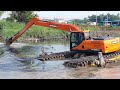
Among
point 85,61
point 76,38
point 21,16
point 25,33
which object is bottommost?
point 85,61

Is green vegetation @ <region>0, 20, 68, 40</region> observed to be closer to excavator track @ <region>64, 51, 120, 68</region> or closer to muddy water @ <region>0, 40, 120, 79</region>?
muddy water @ <region>0, 40, 120, 79</region>

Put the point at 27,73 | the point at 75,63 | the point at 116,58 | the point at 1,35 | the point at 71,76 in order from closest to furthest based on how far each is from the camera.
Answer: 1. the point at 71,76
2. the point at 27,73
3. the point at 75,63
4. the point at 116,58
5. the point at 1,35

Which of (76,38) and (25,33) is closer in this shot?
(76,38)

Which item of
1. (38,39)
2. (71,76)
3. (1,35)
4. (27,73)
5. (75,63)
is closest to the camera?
(71,76)

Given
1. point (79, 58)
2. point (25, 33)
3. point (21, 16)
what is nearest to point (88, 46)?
point (79, 58)

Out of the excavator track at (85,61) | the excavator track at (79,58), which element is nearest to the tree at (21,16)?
the excavator track at (79,58)

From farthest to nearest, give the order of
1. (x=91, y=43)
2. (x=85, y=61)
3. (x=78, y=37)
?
(x=78, y=37) → (x=91, y=43) → (x=85, y=61)

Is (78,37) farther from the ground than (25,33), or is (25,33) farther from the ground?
(25,33)

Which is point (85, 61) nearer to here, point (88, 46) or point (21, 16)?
point (88, 46)

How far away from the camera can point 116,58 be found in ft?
34.7

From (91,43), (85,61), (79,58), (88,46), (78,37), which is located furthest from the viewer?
(78,37)
